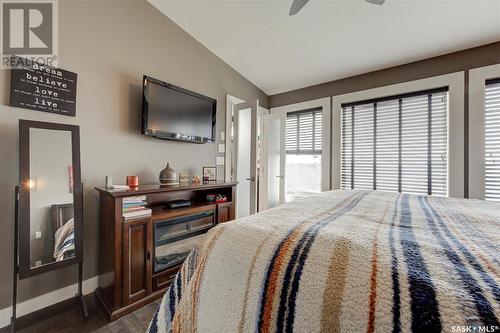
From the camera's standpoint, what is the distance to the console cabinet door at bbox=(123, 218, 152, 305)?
1.62m

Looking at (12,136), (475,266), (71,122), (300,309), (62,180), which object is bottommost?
(300,309)

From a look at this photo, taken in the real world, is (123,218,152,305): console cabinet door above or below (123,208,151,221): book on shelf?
below

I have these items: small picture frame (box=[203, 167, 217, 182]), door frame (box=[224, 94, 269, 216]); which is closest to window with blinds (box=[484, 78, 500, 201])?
door frame (box=[224, 94, 269, 216])

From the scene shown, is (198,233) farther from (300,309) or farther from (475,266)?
(475,266)

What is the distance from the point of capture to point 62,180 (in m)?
1.58

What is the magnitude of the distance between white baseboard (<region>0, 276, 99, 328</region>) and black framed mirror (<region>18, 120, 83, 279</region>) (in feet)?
1.23

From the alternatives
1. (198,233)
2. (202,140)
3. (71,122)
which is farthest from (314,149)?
(71,122)

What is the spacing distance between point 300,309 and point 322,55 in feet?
9.76

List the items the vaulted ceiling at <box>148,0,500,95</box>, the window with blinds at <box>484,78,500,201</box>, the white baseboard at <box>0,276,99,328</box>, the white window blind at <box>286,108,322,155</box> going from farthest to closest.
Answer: the white window blind at <box>286,108,322,155</box>, the window with blinds at <box>484,78,500,201</box>, the vaulted ceiling at <box>148,0,500,95</box>, the white baseboard at <box>0,276,99,328</box>

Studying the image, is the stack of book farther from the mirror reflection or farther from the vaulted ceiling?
the vaulted ceiling

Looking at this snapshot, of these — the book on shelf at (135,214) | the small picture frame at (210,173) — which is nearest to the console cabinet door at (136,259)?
the book on shelf at (135,214)

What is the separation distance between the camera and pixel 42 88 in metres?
1.61

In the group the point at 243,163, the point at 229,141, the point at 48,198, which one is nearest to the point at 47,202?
the point at 48,198

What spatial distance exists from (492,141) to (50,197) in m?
4.12
